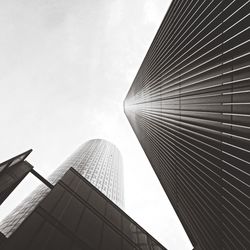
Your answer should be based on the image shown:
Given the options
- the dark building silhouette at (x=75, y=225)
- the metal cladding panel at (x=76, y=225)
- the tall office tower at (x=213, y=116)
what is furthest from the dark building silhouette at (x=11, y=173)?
the tall office tower at (x=213, y=116)

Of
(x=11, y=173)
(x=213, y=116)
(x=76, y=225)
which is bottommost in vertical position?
(x=213, y=116)

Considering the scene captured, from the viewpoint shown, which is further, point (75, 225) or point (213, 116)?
point (213, 116)

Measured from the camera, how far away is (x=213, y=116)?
1627 cm

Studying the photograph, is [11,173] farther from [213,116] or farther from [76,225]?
[213,116]

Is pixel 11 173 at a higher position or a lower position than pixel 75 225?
higher

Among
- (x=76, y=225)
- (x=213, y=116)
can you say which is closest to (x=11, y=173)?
(x=76, y=225)

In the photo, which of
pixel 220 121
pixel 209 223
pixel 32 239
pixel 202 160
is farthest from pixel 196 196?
pixel 32 239

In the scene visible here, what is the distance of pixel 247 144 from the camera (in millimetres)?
12273

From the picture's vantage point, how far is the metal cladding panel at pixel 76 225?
24.5 ft

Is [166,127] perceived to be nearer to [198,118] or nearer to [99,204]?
[198,118]

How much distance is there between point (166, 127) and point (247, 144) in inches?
830

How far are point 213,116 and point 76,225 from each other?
38.7ft

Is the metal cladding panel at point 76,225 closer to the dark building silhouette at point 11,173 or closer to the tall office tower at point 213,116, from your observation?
the dark building silhouette at point 11,173

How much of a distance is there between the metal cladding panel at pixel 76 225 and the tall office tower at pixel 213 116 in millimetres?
6021
